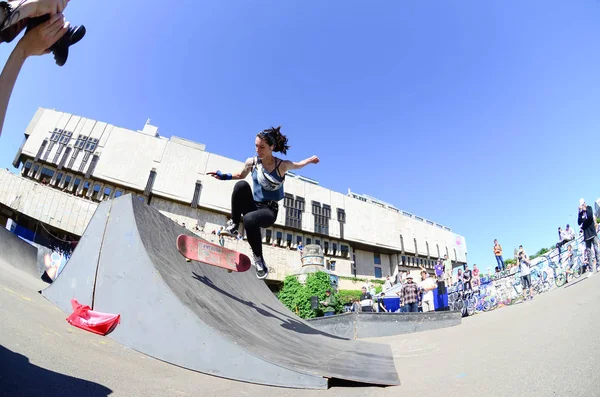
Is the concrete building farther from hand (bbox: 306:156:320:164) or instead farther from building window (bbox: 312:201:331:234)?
hand (bbox: 306:156:320:164)

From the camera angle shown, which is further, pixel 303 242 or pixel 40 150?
pixel 303 242

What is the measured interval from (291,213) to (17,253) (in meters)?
27.4

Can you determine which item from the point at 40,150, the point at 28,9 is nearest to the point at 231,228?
the point at 28,9

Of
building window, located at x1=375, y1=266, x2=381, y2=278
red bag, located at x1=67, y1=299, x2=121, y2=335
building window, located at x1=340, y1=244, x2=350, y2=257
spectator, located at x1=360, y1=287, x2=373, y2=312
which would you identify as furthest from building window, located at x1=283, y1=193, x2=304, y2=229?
red bag, located at x1=67, y1=299, x2=121, y2=335

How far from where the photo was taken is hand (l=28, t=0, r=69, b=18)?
1.22 m

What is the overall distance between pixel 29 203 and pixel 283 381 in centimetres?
2934

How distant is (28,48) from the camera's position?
4.13ft

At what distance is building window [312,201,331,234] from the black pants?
32.8 meters

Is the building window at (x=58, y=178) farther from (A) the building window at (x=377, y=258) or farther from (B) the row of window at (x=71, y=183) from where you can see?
(A) the building window at (x=377, y=258)

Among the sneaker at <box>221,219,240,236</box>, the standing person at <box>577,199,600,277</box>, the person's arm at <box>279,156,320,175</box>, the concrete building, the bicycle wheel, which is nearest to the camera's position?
the person's arm at <box>279,156,320,175</box>

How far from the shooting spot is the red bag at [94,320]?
8.84 feet

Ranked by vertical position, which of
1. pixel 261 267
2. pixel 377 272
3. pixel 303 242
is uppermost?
pixel 303 242

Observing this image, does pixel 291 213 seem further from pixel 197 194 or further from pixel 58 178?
pixel 58 178

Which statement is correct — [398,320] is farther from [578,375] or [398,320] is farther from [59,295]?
[59,295]
